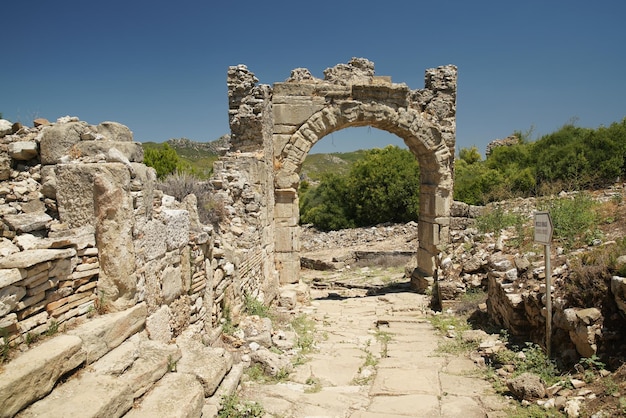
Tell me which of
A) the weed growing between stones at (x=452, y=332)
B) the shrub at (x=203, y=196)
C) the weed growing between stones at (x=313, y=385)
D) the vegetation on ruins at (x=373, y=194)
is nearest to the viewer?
the weed growing between stones at (x=313, y=385)

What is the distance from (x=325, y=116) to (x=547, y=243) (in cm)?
565

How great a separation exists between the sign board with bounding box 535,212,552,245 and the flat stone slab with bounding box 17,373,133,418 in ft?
14.0

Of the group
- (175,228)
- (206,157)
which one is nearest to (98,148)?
(175,228)

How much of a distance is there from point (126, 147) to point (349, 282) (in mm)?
9060

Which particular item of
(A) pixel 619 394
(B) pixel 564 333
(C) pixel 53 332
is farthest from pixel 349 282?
(C) pixel 53 332

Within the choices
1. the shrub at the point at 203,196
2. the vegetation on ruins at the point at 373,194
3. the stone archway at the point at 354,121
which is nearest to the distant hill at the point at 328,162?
the vegetation on ruins at the point at 373,194

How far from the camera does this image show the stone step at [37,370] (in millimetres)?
2129

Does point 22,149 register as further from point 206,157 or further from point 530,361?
point 206,157

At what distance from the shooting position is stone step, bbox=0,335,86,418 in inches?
83.8

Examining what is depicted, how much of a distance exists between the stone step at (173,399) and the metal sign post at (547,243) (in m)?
3.54

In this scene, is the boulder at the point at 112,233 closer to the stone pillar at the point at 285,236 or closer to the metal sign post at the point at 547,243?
the metal sign post at the point at 547,243

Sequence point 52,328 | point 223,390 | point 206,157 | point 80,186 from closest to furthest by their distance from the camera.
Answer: point 52,328 → point 80,186 → point 223,390 → point 206,157

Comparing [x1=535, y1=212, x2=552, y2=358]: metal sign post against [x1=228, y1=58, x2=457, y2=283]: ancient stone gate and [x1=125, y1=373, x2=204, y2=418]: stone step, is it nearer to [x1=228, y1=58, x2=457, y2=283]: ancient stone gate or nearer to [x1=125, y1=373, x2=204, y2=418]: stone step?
[x1=125, y1=373, x2=204, y2=418]: stone step

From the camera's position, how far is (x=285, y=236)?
30.6ft
